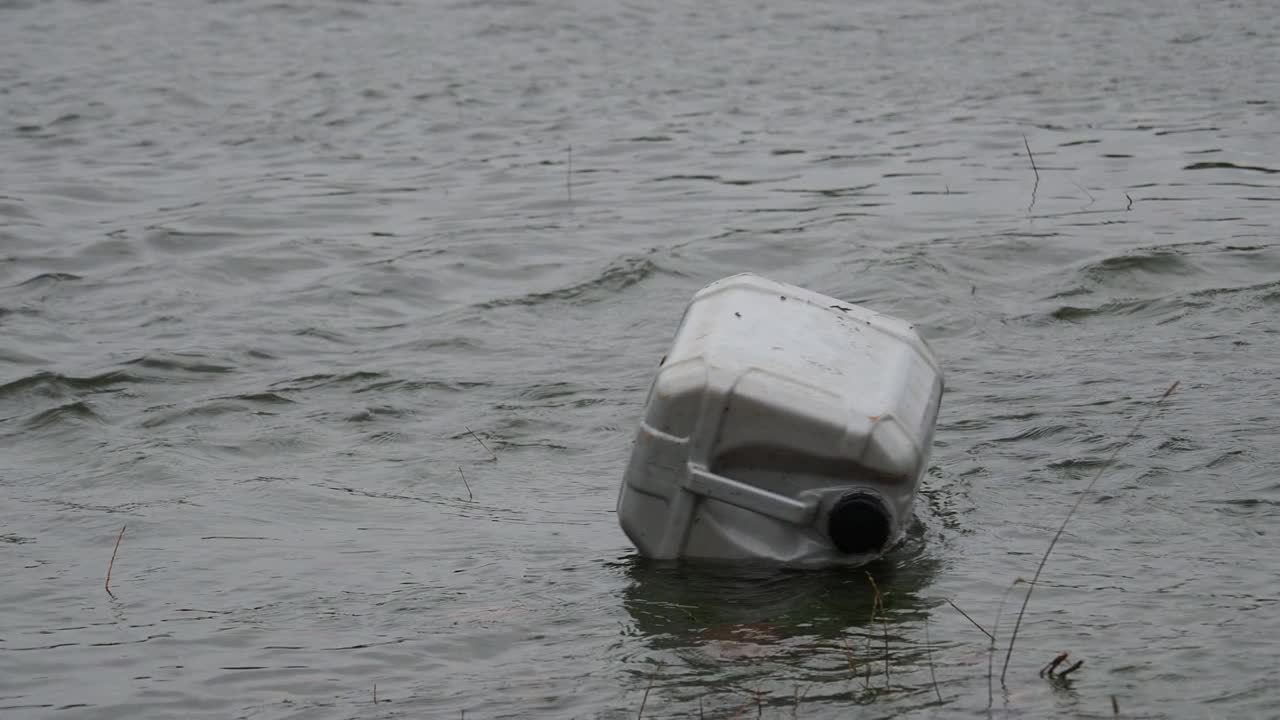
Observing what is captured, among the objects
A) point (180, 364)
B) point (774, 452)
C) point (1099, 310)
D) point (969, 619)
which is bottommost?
point (180, 364)

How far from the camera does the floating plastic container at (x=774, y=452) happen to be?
396 centimetres

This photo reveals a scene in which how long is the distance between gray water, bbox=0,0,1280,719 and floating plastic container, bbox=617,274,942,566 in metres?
0.16

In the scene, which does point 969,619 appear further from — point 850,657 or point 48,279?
point 48,279

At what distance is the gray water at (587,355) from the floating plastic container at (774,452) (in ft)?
0.52

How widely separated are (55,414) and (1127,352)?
439 centimetres

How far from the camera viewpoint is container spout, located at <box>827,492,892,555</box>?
396cm

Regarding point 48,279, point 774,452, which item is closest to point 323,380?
point 48,279

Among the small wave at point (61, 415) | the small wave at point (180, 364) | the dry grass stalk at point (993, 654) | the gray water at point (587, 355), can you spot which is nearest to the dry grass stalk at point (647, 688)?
the gray water at point (587, 355)

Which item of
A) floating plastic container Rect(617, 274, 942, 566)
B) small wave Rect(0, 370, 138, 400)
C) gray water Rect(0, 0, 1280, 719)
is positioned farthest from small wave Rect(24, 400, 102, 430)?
floating plastic container Rect(617, 274, 942, 566)

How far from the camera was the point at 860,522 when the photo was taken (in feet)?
13.0

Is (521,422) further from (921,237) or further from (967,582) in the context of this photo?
(921,237)

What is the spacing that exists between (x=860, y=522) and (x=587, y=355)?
127 inches

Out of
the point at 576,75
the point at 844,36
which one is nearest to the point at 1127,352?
the point at 576,75

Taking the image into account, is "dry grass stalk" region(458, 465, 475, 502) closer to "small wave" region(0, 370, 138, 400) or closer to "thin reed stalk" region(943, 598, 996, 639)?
"thin reed stalk" region(943, 598, 996, 639)
